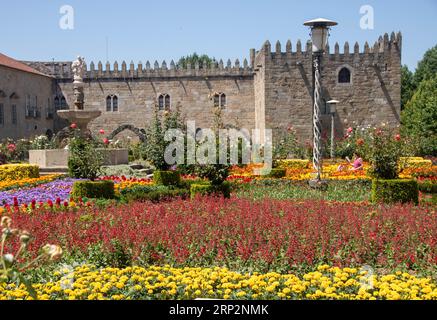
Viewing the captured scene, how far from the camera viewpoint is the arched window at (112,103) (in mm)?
31406

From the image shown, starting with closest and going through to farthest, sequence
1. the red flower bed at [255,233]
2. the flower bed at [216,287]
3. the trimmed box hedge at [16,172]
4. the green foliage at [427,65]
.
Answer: the flower bed at [216,287] < the red flower bed at [255,233] < the trimmed box hedge at [16,172] < the green foliage at [427,65]

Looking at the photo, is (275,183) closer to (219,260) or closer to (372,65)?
(219,260)

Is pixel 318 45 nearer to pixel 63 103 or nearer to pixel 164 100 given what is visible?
pixel 164 100

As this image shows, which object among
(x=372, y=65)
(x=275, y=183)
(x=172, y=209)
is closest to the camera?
(x=172, y=209)

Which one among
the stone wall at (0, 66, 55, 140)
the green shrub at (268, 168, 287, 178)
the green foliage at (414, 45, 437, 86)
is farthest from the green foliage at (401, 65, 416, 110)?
the green shrub at (268, 168, 287, 178)

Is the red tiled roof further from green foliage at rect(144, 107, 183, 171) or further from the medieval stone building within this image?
green foliage at rect(144, 107, 183, 171)

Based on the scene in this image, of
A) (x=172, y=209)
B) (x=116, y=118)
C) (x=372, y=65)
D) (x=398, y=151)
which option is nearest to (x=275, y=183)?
(x=398, y=151)

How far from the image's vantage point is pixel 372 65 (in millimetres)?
26906

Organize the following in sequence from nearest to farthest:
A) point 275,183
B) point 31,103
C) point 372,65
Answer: point 275,183 → point 372,65 → point 31,103

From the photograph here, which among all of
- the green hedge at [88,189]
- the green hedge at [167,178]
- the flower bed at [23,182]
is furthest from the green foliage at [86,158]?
the flower bed at [23,182]

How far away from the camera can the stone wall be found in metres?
28.0

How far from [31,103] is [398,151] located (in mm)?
24087

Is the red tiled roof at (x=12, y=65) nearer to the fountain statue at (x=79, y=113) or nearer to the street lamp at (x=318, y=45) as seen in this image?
the fountain statue at (x=79, y=113)

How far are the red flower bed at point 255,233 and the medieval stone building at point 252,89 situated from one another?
49.6 ft
